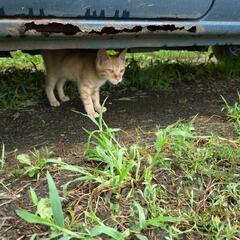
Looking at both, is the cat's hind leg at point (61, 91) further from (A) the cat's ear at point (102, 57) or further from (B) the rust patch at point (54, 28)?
(B) the rust patch at point (54, 28)

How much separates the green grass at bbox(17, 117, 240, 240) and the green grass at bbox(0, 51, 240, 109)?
54.6 inches

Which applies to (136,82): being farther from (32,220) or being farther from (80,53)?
(32,220)

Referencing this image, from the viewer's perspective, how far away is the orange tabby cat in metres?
3.68

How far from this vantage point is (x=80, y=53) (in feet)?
12.5

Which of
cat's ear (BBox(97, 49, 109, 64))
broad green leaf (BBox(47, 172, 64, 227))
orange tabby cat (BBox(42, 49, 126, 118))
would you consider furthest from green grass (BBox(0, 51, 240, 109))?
broad green leaf (BBox(47, 172, 64, 227))

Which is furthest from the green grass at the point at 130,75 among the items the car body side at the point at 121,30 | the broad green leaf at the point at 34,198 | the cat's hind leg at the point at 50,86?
the broad green leaf at the point at 34,198

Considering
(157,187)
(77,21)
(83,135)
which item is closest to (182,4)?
(77,21)

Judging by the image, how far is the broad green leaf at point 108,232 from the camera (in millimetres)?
1968

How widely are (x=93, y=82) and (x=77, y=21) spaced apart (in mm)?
889

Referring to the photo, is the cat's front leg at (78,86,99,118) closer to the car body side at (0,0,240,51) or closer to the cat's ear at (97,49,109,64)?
the cat's ear at (97,49,109,64)

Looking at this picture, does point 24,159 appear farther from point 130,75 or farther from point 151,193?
point 130,75

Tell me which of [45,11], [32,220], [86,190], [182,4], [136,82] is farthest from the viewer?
[136,82]

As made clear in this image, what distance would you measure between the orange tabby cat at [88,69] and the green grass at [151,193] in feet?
3.28

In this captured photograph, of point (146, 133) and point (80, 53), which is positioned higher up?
point (80, 53)
